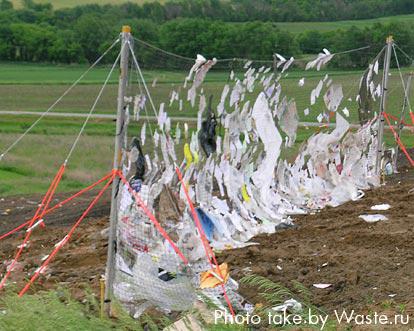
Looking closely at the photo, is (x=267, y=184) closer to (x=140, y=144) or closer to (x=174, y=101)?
(x=174, y=101)

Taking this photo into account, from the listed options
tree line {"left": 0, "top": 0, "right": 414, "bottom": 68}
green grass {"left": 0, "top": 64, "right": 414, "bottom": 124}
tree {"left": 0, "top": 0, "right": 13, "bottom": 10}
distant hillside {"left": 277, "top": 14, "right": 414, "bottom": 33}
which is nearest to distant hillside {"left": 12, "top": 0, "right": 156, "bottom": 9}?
tree {"left": 0, "top": 0, "right": 13, "bottom": 10}

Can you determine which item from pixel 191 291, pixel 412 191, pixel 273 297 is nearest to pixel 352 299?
pixel 273 297

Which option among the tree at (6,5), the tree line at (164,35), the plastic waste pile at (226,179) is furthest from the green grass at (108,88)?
the tree at (6,5)

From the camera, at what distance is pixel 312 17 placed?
74.8 metres

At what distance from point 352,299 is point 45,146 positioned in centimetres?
1846

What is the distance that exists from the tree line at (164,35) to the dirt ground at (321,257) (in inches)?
807

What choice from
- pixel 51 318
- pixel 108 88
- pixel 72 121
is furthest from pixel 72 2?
pixel 51 318

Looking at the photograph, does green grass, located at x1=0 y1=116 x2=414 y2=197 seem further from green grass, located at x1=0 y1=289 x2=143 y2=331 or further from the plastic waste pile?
green grass, located at x1=0 y1=289 x2=143 y2=331

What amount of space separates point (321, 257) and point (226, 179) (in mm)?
2369

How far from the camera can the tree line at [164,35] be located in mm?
40500

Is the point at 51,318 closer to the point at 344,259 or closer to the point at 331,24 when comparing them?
the point at 344,259

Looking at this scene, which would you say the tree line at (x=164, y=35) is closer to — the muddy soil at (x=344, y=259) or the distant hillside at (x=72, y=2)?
the distant hillside at (x=72, y=2)

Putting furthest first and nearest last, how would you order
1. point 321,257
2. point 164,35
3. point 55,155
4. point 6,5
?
point 6,5 < point 164,35 < point 55,155 < point 321,257

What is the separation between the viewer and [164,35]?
48469 mm
